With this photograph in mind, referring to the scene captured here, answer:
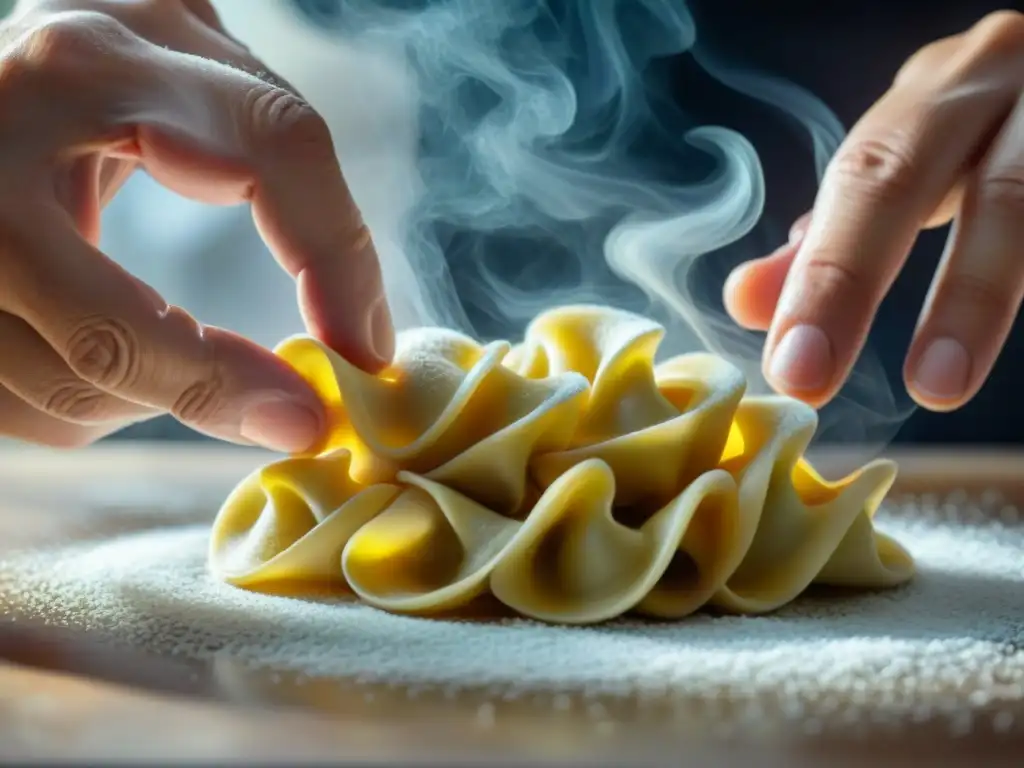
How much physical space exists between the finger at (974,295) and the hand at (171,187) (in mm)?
423

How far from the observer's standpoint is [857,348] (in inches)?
33.9

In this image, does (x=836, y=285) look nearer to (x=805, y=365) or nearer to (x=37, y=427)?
(x=805, y=365)

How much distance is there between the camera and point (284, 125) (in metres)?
0.81

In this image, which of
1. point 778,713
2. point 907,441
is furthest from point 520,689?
point 907,441

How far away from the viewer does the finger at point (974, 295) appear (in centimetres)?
86

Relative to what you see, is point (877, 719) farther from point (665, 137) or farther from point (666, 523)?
point (665, 137)

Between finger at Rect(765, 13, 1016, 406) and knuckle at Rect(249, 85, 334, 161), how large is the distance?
15.1 inches

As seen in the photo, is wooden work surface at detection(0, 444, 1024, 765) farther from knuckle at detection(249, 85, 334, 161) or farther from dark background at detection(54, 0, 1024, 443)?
dark background at detection(54, 0, 1024, 443)

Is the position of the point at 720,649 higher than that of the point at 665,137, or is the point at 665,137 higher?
the point at 665,137

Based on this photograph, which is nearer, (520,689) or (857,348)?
(520,689)

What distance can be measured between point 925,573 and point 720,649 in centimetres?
34

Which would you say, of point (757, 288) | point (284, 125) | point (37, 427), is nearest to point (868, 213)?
point (757, 288)

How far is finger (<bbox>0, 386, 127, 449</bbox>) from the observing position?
91 centimetres

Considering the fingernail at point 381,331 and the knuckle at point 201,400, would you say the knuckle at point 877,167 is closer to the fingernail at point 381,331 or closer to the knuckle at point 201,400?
the fingernail at point 381,331
